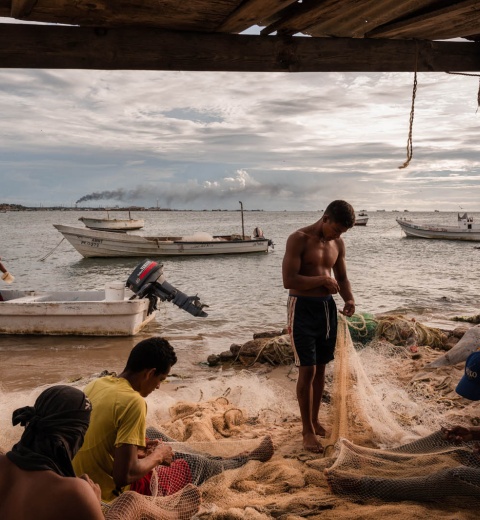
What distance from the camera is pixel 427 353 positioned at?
736 cm

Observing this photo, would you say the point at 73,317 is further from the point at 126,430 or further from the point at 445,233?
the point at 445,233

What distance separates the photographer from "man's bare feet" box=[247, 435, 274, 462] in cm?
375

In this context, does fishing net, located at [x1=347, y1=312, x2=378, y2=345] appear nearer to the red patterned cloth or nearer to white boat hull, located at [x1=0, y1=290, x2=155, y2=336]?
white boat hull, located at [x1=0, y1=290, x2=155, y2=336]

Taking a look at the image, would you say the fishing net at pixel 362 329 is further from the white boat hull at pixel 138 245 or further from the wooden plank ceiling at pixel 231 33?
the white boat hull at pixel 138 245

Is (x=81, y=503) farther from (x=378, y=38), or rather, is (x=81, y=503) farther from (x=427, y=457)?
(x=378, y=38)

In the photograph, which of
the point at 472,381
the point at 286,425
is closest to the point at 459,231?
the point at 286,425

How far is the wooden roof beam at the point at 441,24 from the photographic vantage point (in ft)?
8.91

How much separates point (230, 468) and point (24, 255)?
3264 centimetres

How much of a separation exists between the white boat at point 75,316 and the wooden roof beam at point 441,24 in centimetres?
797

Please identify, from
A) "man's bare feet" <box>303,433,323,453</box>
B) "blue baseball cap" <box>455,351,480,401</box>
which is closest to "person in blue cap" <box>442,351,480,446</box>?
"blue baseball cap" <box>455,351,480,401</box>

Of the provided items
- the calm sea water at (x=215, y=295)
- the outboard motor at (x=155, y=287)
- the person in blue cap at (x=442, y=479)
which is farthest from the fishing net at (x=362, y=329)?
the person in blue cap at (x=442, y=479)

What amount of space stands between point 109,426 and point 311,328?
204 cm

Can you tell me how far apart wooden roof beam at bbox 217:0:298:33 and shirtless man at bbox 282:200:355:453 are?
170 centimetres

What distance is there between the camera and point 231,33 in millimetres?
2945
